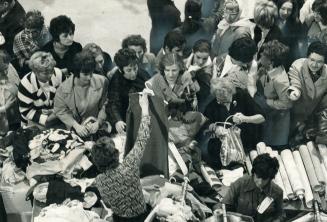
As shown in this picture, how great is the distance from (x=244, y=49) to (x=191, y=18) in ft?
2.66

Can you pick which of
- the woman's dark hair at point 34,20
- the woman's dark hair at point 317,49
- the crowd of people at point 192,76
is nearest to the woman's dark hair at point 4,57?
the crowd of people at point 192,76

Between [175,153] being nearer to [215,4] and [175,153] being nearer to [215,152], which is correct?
[215,152]

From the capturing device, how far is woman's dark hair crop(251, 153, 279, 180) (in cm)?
1071

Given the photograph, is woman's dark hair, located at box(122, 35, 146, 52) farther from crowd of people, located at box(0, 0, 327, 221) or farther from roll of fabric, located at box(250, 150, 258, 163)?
roll of fabric, located at box(250, 150, 258, 163)

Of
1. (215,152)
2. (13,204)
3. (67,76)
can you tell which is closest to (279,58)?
(215,152)

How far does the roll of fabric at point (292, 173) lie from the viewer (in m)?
11.4

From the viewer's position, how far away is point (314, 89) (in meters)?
11.9

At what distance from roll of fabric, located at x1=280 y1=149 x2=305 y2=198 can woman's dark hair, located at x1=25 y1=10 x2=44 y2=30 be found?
2.71 meters

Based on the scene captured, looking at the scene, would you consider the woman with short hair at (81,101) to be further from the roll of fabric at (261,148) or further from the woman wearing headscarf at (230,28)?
the roll of fabric at (261,148)

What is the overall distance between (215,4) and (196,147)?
162 cm

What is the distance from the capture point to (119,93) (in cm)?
1172

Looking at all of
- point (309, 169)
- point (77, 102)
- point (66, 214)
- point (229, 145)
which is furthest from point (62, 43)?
point (309, 169)

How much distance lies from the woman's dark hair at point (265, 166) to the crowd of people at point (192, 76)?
3.09 feet

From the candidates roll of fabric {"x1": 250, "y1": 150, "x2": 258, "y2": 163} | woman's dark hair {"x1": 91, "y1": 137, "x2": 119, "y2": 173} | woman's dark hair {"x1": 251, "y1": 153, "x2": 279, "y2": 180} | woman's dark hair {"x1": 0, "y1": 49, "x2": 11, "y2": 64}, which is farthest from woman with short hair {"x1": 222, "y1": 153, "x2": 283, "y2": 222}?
woman's dark hair {"x1": 0, "y1": 49, "x2": 11, "y2": 64}
